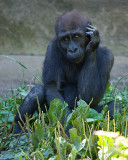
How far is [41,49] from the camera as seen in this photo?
7.52m

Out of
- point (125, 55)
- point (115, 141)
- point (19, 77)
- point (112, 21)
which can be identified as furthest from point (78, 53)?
point (112, 21)

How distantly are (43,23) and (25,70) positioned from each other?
6.03 feet

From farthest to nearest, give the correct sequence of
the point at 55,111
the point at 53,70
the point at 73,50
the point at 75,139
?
1. the point at 53,70
2. the point at 73,50
3. the point at 55,111
4. the point at 75,139

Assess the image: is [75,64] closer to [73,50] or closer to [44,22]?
[73,50]

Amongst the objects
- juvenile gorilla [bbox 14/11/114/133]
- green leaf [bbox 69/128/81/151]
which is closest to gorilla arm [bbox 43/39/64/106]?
juvenile gorilla [bbox 14/11/114/133]

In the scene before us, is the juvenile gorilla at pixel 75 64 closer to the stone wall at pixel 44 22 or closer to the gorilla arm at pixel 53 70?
the gorilla arm at pixel 53 70

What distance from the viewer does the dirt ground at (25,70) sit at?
5.44 m

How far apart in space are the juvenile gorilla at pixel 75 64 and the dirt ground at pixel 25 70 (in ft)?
4.40

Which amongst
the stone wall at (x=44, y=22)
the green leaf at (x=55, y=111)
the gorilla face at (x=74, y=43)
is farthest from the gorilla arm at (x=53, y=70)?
the stone wall at (x=44, y=22)

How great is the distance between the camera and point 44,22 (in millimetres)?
7738

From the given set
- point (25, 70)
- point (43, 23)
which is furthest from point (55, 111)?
point (43, 23)

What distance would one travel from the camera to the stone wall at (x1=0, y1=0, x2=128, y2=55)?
7516 mm

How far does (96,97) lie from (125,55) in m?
3.83

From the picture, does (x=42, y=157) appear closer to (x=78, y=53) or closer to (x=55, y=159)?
(x=55, y=159)
